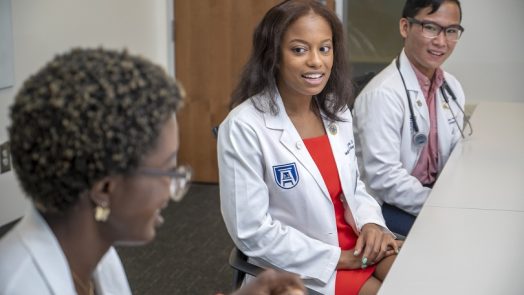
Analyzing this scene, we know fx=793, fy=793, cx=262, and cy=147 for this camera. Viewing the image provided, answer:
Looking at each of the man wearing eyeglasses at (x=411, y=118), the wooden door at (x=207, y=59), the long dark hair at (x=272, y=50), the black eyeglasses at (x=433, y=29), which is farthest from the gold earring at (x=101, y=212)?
the wooden door at (x=207, y=59)

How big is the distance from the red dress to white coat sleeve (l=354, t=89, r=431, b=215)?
482mm

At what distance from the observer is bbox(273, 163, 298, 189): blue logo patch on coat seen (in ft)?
7.52

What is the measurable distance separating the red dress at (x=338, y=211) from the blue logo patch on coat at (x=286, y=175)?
99 mm

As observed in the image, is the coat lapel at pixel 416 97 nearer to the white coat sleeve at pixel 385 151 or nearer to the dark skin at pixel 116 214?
the white coat sleeve at pixel 385 151

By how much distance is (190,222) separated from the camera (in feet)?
14.7

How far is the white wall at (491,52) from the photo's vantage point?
4699 millimetres

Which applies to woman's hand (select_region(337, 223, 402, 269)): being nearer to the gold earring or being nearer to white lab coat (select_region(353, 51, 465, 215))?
white lab coat (select_region(353, 51, 465, 215))

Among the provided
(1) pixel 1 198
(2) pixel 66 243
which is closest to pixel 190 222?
(1) pixel 1 198

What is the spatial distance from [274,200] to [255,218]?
11cm

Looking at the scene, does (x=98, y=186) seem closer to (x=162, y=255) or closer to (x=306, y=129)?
(x=306, y=129)

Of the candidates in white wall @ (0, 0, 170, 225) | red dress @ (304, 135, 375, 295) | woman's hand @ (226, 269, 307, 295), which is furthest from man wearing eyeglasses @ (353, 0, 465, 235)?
woman's hand @ (226, 269, 307, 295)

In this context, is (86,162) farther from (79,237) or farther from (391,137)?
(391,137)

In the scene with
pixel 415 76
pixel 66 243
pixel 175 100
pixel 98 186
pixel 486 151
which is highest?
pixel 175 100

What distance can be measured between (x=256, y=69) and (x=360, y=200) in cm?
55
